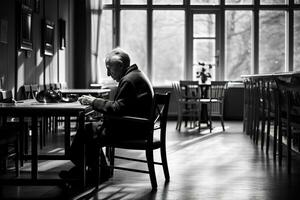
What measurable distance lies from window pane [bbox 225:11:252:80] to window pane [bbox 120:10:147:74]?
190 cm

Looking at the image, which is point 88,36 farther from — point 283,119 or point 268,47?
point 283,119

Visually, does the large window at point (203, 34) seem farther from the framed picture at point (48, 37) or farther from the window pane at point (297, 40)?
the framed picture at point (48, 37)

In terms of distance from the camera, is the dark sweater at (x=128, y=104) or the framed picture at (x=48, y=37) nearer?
the dark sweater at (x=128, y=104)

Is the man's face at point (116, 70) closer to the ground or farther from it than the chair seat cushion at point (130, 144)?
farther from it

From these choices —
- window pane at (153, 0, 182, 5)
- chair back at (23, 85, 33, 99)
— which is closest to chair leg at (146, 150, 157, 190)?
chair back at (23, 85, 33, 99)

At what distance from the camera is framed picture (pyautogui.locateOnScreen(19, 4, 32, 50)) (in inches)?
263

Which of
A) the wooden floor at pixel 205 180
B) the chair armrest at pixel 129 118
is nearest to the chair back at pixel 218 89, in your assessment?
the wooden floor at pixel 205 180

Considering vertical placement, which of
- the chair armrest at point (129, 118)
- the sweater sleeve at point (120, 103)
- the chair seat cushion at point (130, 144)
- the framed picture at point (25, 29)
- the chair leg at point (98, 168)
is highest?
the framed picture at point (25, 29)

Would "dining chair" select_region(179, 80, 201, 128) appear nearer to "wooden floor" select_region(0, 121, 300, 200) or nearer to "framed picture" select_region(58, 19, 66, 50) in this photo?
"framed picture" select_region(58, 19, 66, 50)

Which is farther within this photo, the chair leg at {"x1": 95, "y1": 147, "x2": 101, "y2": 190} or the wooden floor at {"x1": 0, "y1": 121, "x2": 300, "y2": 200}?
the chair leg at {"x1": 95, "y1": 147, "x2": 101, "y2": 190}

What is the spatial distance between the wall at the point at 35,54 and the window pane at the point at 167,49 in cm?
233

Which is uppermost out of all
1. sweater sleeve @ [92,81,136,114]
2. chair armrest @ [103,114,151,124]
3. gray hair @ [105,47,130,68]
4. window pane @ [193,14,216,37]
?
window pane @ [193,14,216,37]

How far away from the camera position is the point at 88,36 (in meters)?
10.5

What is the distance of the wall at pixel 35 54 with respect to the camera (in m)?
6.21
